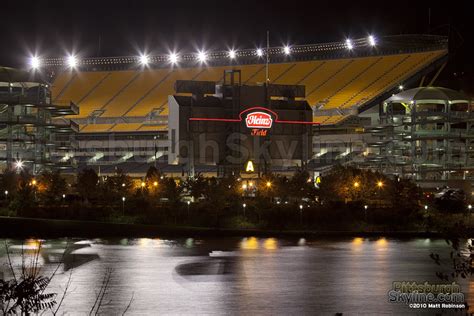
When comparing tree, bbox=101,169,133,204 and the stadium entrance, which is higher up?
the stadium entrance

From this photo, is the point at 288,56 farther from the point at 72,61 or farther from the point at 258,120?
the point at 258,120

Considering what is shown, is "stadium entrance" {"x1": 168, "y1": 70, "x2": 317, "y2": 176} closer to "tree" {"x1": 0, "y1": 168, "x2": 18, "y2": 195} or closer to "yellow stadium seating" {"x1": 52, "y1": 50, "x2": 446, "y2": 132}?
"tree" {"x1": 0, "y1": 168, "x2": 18, "y2": 195}

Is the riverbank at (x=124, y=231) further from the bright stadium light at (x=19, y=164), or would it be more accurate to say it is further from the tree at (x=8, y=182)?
the bright stadium light at (x=19, y=164)

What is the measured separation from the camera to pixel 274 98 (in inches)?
3568

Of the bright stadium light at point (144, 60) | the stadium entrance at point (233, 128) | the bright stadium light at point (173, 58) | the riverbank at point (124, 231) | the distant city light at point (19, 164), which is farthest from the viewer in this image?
the bright stadium light at point (144, 60)

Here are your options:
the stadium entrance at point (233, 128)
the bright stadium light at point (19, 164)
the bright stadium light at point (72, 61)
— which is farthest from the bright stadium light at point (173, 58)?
the stadium entrance at point (233, 128)

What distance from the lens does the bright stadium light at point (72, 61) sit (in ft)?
458

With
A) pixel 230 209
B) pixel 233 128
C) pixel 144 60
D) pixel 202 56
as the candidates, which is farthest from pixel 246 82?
pixel 230 209

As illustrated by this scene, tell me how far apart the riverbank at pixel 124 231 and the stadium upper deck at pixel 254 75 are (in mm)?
63006

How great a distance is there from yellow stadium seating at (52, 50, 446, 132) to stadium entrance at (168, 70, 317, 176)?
3420cm

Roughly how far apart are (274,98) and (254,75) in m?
40.7

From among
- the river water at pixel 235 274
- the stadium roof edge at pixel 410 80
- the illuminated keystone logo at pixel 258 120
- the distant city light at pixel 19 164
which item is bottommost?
the river water at pixel 235 274

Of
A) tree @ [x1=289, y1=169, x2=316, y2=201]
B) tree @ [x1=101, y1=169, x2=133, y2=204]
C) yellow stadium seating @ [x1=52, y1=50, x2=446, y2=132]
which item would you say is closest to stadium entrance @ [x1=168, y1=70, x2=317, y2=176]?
tree @ [x1=101, y1=169, x2=133, y2=204]

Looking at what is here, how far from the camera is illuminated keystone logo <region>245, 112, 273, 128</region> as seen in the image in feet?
258
